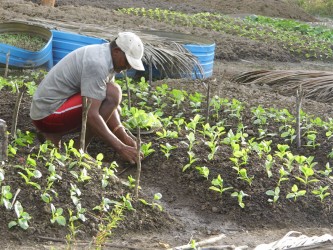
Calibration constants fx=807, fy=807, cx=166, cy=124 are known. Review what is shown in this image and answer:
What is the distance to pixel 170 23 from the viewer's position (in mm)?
15133

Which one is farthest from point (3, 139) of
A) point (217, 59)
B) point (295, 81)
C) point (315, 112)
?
point (217, 59)

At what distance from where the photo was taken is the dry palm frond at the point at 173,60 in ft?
31.0

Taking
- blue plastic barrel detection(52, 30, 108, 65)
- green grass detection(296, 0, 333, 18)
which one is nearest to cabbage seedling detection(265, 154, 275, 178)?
blue plastic barrel detection(52, 30, 108, 65)

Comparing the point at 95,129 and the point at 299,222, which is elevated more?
→ the point at 95,129

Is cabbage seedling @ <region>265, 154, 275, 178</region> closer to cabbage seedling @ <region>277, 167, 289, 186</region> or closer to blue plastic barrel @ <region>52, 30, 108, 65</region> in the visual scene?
cabbage seedling @ <region>277, 167, 289, 186</region>

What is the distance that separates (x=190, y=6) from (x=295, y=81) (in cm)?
1045

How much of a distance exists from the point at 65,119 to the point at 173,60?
142 inches

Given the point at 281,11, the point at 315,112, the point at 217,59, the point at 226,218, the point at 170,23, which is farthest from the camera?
the point at 281,11

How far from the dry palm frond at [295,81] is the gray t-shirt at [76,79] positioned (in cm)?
421

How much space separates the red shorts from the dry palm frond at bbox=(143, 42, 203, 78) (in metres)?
3.15

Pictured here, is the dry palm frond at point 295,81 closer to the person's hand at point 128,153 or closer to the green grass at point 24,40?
the green grass at point 24,40

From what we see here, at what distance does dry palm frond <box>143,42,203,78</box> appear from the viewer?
9.44 metres

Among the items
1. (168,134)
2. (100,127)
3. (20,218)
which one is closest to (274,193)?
(168,134)

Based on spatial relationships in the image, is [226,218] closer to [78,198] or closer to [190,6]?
[78,198]
